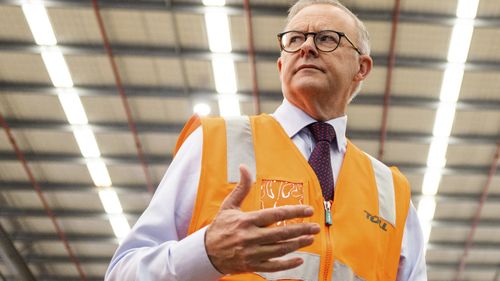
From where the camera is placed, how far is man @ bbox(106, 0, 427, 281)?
1.70 metres

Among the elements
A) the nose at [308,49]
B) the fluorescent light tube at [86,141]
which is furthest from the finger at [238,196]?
the fluorescent light tube at [86,141]

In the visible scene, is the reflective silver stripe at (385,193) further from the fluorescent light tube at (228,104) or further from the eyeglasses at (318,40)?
the fluorescent light tube at (228,104)

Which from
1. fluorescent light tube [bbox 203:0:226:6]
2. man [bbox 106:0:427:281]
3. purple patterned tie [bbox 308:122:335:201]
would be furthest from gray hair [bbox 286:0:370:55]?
fluorescent light tube [bbox 203:0:226:6]

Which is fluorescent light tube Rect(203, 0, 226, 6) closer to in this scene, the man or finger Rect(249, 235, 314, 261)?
the man

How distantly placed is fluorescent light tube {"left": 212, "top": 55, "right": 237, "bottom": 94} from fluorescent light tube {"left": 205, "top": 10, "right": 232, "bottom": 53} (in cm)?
23

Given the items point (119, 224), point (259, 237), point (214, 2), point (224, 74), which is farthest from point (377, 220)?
point (119, 224)

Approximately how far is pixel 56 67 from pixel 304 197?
12.2 meters

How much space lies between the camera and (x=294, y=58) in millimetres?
2713

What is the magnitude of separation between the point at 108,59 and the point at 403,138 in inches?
304

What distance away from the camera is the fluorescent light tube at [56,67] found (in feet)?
42.2

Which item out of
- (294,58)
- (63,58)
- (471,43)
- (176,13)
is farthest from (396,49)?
(294,58)

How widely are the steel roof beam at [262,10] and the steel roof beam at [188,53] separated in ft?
3.59

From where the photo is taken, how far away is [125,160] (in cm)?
1627

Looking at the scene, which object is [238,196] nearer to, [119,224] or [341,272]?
[341,272]
